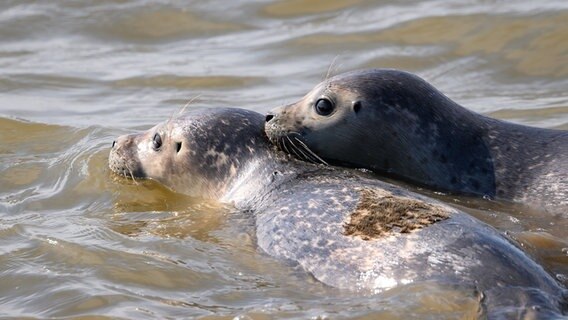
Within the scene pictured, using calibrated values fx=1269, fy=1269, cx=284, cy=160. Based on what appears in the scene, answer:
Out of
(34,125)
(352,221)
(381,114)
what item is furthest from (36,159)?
(352,221)

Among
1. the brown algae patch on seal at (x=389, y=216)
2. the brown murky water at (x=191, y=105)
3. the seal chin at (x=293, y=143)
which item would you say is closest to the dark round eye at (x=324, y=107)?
the seal chin at (x=293, y=143)

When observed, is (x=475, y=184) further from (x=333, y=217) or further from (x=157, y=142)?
(x=157, y=142)

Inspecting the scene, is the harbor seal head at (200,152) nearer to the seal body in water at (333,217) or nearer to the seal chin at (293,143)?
the seal body in water at (333,217)

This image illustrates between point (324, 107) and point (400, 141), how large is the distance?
603mm

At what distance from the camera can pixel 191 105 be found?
12.1m

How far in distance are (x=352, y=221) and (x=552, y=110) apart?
443 centimetres

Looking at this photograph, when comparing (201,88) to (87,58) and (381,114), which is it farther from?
(381,114)

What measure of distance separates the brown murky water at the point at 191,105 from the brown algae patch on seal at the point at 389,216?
428mm

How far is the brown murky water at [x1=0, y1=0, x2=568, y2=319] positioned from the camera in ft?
23.2

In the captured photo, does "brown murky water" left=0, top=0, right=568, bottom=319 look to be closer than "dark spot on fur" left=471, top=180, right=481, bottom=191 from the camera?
Yes

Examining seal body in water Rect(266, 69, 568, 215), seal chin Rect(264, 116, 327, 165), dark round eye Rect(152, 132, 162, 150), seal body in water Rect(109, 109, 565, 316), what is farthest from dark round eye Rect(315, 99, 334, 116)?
dark round eye Rect(152, 132, 162, 150)

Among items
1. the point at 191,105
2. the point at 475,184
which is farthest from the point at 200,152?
the point at 191,105

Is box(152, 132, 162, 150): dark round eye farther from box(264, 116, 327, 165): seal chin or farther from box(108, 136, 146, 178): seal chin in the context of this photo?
box(264, 116, 327, 165): seal chin

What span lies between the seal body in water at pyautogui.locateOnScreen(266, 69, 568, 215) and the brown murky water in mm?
363
